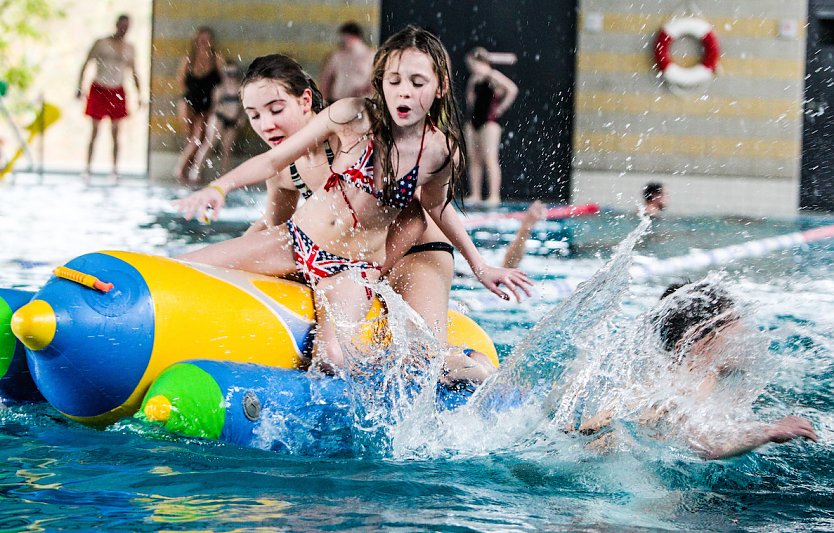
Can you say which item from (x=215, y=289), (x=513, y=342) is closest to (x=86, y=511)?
(x=215, y=289)

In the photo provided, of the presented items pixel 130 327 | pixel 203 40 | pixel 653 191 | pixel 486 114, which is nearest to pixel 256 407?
pixel 130 327

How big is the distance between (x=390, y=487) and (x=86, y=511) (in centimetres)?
74

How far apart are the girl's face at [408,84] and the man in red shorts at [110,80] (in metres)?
10.1

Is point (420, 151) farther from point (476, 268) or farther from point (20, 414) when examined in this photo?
point (20, 414)

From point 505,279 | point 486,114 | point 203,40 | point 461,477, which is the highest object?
point 203,40

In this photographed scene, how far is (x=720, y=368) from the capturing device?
3.27 m

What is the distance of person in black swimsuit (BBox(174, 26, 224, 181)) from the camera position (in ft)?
43.4

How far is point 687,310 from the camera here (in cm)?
339

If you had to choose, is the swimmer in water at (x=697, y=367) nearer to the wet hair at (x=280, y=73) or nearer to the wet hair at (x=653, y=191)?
the wet hair at (x=280, y=73)

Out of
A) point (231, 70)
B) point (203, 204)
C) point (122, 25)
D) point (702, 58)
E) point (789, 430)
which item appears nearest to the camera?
point (789, 430)

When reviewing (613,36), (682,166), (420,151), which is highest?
(613,36)

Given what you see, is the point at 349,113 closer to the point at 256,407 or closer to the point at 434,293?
the point at 434,293

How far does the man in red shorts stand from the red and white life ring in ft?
21.8

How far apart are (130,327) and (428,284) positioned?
3.48ft
